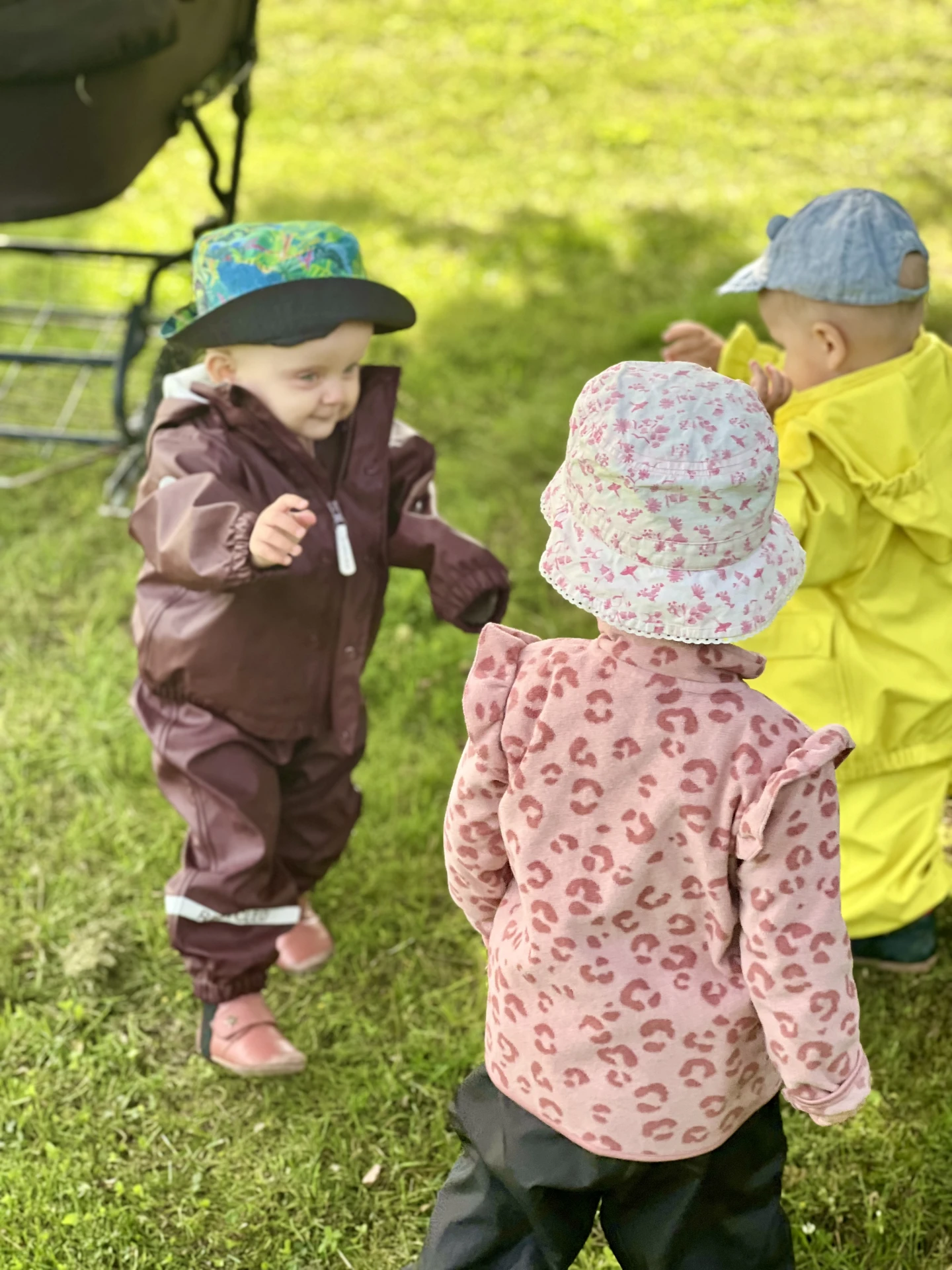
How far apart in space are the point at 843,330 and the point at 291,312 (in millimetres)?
913

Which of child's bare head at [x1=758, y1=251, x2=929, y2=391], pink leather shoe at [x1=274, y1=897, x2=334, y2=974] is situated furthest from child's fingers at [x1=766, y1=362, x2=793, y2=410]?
pink leather shoe at [x1=274, y1=897, x2=334, y2=974]

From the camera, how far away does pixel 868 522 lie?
2459mm

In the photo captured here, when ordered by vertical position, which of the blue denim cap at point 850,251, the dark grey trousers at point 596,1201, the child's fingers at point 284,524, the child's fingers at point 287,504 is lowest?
the dark grey trousers at point 596,1201

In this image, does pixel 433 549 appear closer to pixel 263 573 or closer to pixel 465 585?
pixel 465 585

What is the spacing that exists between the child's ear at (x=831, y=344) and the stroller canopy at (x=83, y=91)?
1.36 metres

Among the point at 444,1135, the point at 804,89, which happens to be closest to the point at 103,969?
the point at 444,1135

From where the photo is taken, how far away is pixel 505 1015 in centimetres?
168

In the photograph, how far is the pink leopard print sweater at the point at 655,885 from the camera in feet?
4.83

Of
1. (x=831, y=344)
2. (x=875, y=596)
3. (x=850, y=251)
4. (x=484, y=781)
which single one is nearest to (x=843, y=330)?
(x=831, y=344)

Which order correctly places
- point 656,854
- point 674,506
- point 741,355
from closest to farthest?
point 674,506 → point 656,854 → point 741,355

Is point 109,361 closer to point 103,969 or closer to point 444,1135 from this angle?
point 103,969

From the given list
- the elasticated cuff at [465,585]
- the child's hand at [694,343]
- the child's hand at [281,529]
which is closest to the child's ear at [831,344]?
the child's hand at [694,343]

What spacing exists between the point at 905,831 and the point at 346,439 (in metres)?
1.20

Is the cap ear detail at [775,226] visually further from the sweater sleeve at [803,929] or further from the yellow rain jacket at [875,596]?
the sweater sleeve at [803,929]
